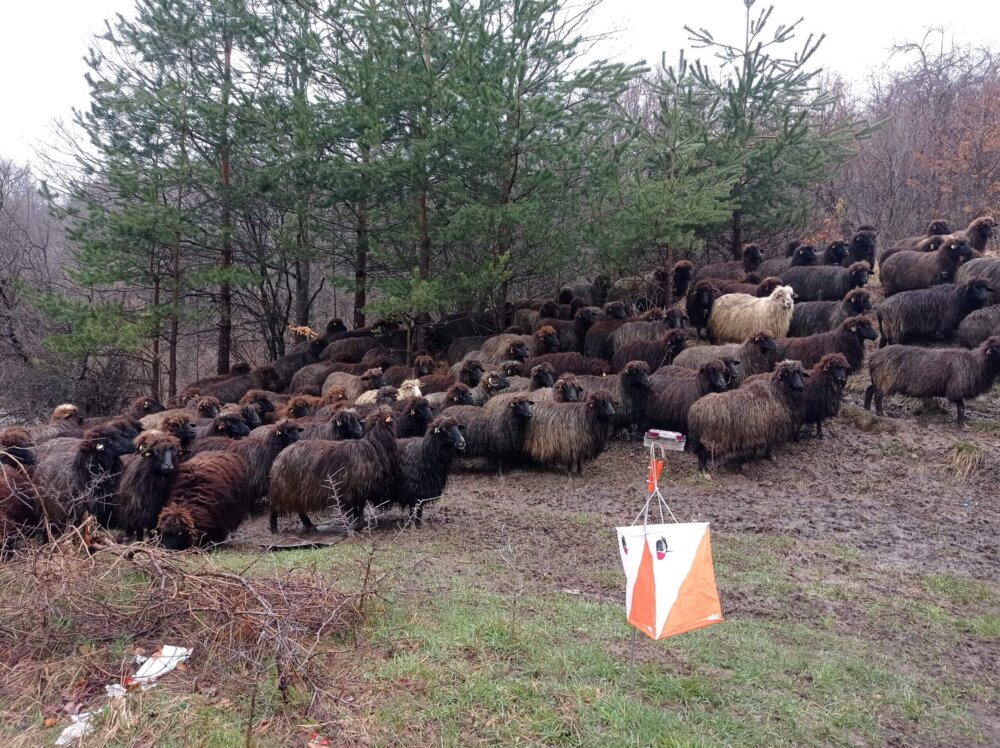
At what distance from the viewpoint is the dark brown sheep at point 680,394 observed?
948 cm

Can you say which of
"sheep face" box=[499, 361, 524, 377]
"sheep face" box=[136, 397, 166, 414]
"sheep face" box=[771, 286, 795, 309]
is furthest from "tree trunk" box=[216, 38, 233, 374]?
"sheep face" box=[771, 286, 795, 309]

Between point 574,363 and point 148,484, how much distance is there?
7.16 m

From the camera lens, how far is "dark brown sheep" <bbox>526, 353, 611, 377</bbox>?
1192cm

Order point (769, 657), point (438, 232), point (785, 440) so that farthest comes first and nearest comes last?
point (438, 232)
point (785, 440)
point (769, 657)

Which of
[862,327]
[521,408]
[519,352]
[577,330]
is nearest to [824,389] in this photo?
[862,327]

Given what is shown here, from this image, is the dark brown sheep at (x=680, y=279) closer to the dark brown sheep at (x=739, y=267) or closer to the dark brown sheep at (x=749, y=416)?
the dark brown sheep at (x=739, y=267)

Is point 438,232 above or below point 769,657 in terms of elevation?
above

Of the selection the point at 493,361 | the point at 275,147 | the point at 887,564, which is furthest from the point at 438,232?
the point at 887,564

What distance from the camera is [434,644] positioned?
4.34 meters

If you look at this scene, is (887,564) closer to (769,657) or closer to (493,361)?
(769,657)

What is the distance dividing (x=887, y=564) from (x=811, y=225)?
44.1ft

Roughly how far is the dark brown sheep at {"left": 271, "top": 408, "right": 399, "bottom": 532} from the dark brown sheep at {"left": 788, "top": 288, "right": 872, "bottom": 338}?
7837mm

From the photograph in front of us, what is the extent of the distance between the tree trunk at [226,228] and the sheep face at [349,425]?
8.75 m

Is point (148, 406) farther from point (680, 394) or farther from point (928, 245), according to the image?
point (928, 245)
